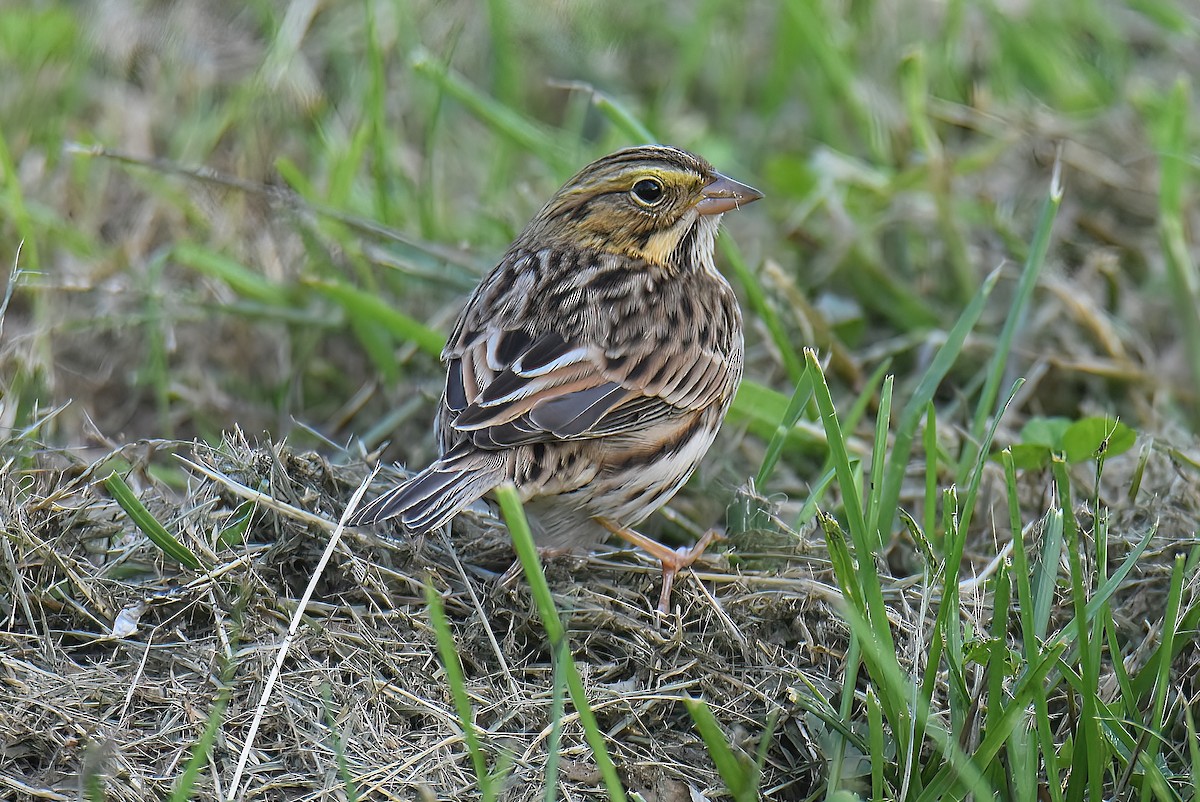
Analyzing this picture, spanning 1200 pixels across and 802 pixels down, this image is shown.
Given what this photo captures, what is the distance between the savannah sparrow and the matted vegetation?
25 centimetres

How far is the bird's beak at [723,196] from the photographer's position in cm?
461

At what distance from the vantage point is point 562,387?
3.93 m

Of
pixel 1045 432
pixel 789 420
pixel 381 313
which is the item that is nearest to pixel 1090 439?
pixel 1045 432

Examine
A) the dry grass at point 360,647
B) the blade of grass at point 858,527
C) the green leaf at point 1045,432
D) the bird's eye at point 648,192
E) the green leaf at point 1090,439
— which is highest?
the bird's eye at point 648,192

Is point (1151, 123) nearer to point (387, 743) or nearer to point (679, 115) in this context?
point (679, 115)

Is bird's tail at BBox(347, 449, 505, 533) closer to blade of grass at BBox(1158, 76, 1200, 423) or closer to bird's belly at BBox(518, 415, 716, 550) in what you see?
bird's belly at BBox(518, 415, 716, 550)

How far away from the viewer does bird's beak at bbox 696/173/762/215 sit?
4605 millimetres

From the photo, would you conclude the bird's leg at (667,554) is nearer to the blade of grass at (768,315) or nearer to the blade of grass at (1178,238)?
the blade of grass at (768,315)

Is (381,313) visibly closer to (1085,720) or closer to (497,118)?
(497,118)

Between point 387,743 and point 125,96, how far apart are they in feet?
14.4

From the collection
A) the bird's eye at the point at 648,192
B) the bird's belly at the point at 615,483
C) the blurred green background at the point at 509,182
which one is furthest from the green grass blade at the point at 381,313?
the bird's belly at the point at 615,483

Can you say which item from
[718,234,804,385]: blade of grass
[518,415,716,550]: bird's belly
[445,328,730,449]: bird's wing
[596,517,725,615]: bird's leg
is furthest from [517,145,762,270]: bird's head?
[596,517,725,615]: bird's leg

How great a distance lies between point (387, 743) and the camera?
3.19 m

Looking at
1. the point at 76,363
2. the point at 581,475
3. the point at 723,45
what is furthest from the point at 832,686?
the point at 723,45
